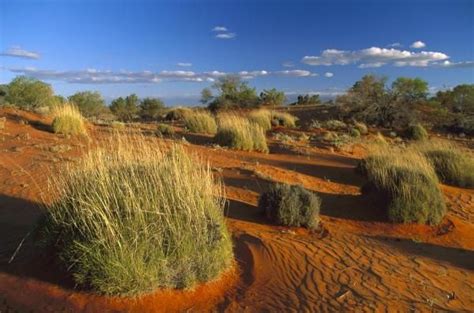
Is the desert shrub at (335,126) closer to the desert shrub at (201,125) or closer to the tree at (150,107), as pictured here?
the desert shrub at (201,125)

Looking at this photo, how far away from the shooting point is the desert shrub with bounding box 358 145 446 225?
31.1ft

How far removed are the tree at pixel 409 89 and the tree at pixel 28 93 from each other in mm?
22025

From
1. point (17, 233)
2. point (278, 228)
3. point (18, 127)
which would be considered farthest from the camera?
point (18, 127)

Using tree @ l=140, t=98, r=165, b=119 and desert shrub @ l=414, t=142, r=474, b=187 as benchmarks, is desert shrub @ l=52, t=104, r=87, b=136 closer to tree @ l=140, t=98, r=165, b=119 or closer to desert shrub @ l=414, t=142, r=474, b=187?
desert shrub @ l=414, t=142, r=474, b=187

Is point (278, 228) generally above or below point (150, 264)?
below

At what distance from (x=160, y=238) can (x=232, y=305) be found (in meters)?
1.13

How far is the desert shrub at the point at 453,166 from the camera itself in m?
13.3

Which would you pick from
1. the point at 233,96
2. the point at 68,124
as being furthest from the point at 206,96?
the point at 68,124

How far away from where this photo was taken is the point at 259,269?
599 cm

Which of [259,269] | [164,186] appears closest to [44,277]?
[164,186]

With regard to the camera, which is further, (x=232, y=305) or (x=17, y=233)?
(x=17, y=233)

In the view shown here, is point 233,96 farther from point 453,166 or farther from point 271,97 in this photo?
point 453,166

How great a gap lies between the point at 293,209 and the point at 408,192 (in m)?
3.12

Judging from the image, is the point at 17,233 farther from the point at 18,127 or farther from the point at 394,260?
the point at 18,127
